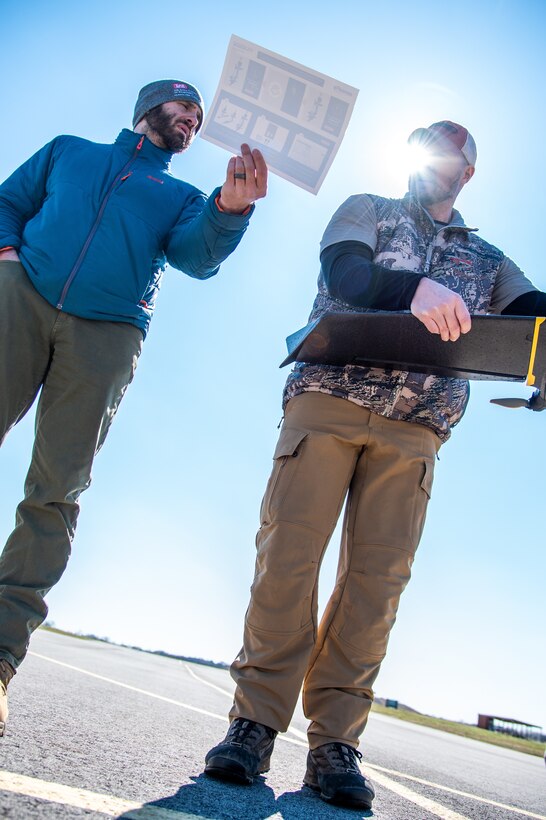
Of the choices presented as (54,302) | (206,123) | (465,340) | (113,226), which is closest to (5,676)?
(54,302)

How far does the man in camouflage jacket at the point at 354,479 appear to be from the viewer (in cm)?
232

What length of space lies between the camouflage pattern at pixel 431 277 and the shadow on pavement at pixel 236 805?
1.35 metres

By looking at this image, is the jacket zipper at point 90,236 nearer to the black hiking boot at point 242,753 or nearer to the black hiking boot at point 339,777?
the black hiking boot at point 242,753

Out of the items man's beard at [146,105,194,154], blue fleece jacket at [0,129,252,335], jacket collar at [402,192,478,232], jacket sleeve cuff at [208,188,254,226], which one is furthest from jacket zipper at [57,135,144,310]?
jacket collar at [402,192,478,232]

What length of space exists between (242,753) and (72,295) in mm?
1673

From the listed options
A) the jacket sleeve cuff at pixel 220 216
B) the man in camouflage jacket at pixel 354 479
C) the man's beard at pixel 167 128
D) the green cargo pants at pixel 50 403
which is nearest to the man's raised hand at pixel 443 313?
the man in camouflage jacket at pixel 354 479

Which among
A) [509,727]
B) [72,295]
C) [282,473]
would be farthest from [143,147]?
[509,727]

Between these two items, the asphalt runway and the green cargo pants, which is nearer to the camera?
the asphalt runway

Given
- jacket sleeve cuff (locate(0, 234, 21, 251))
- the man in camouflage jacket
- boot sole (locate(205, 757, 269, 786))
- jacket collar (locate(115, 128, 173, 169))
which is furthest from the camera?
jacket collar (locate(115, 128, 173, 169))

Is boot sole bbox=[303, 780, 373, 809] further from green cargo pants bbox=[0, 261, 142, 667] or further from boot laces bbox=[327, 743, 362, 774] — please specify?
green cargo pants bbox=[0, 261, 142, 667]

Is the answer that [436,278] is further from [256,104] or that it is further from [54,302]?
[54,302]

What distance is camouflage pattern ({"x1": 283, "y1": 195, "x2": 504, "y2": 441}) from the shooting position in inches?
107

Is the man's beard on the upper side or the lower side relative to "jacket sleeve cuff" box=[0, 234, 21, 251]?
upper

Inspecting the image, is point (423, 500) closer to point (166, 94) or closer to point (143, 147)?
point (143, 147)
